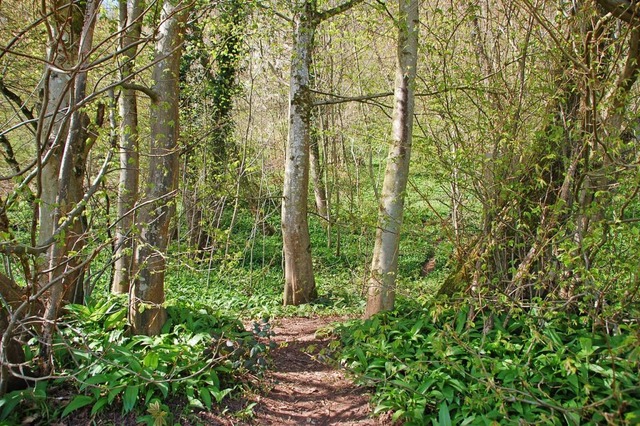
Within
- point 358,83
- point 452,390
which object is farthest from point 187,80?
point 452,390

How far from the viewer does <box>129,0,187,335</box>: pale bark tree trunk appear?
4.77 meters

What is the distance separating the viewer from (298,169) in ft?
25.2

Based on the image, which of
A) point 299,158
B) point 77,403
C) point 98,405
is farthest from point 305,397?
point 299,158

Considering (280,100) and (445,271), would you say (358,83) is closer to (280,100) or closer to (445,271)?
(280,100)

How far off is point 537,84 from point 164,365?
4.50 m

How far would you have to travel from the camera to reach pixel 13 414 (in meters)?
3.88

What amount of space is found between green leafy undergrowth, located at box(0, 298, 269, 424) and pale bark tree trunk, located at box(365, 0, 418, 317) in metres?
1.50

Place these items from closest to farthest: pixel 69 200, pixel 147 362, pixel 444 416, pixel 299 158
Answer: pixel 444 416 < pixel 147 362 < pixel 69 200 < pixel 299 158

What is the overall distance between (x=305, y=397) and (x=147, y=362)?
5.23 feet

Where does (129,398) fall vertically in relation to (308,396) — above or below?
above

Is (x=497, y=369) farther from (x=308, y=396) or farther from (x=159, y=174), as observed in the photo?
(x=159, y=174)

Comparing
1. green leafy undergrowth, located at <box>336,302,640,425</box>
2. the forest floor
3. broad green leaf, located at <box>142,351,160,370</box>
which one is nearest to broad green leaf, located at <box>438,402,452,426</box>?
green leafy undergrowth, located at <box>336,302,640,425</box>

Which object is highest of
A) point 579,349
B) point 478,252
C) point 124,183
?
point 124,183

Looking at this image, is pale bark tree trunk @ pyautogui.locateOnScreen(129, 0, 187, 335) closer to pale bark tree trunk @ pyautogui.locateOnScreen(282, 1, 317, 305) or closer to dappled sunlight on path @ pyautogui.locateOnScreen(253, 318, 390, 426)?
dappled sunlight on path @ pyautogui.locateOnScreen(253, 318, 390, 426)
